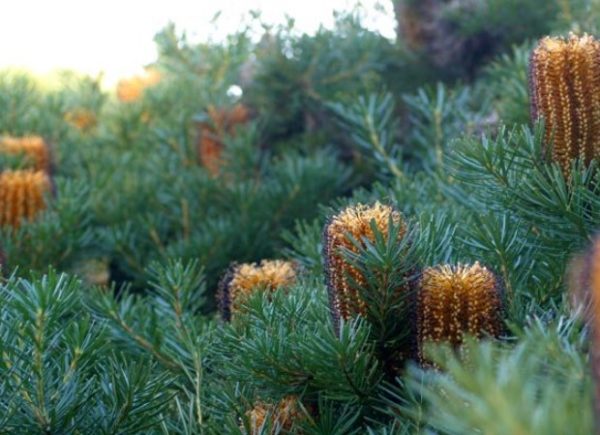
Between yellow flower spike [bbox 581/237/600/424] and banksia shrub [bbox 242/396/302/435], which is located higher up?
yellow flower spike [bbox 581/237/600/424]

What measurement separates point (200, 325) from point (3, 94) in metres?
0.75

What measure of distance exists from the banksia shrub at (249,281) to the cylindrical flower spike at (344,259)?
13cm

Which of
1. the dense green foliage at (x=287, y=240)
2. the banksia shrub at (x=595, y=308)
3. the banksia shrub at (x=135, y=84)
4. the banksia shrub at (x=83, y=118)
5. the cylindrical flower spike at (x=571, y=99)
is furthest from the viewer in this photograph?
the banksia shrub at (x=135, y=84)

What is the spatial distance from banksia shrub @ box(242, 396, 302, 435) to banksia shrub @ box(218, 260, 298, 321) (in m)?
0.13

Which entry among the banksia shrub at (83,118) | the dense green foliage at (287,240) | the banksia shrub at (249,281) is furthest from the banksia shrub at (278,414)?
the banksia shrub at (83,118)

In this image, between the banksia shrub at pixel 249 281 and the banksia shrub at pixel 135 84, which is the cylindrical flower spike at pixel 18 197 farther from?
the banksia shrub at pixel 135 84

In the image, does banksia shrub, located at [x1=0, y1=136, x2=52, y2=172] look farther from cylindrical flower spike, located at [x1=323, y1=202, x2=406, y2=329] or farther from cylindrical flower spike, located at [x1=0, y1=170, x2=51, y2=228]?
cylindrical flower spike, located at [x1=323, y1=202, x2=406, y2=329]

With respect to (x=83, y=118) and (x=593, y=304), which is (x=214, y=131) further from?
(x=593, y=304)

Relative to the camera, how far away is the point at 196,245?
39.1 inches

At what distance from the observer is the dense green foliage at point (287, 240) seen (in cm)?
51

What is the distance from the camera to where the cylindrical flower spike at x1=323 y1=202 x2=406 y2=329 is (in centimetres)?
54

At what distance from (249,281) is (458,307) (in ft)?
0.74

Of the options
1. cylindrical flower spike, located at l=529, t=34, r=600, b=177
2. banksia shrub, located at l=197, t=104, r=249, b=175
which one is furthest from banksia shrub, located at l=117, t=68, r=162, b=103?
cylindrical flower spike, located at l=529, t=34, r=600, b=177

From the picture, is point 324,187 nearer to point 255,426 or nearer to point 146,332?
point 146,332
